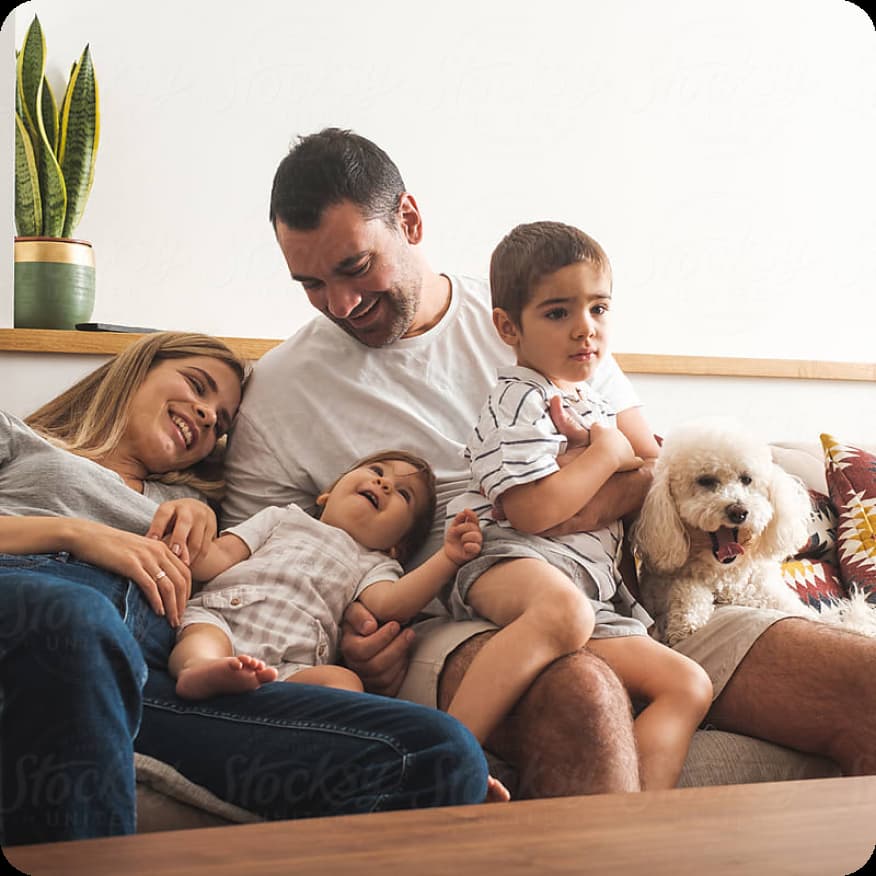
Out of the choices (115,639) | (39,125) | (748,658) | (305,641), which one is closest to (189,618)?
(305,641)

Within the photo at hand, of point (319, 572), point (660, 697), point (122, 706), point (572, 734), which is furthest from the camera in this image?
point (319, 572)

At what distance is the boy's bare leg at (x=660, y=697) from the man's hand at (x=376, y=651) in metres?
0.28

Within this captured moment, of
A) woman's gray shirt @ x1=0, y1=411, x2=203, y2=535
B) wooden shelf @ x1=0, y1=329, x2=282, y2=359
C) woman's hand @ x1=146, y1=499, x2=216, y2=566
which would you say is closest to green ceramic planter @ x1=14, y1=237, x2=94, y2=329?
wooden shelf @ x1=0, y1=329, x2=282, y2=359

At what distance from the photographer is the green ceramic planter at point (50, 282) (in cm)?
206

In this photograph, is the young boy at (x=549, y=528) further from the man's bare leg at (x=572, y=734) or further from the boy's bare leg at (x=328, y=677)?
the boy's bare leg at (x=328, y=677)

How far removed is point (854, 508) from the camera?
204cm

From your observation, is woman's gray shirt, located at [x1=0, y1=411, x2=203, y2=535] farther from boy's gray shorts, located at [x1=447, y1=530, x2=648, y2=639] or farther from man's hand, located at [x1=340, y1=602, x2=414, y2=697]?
boy's gray shorts, located at [x1=447, y1=530, x2=648, y2=639]

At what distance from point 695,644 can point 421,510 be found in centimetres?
47

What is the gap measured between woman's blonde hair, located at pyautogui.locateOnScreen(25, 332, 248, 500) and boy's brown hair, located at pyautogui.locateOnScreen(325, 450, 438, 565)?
27cm

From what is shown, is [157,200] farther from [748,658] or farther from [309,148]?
[748,658]

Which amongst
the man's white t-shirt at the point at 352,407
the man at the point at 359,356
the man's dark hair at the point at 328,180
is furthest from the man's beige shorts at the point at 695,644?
the man's dark hair at the point at 328,180

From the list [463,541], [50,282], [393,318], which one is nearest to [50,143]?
[50,282]

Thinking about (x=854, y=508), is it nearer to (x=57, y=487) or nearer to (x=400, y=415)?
(x=400, y=415)

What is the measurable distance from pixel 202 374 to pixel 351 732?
0.82m
